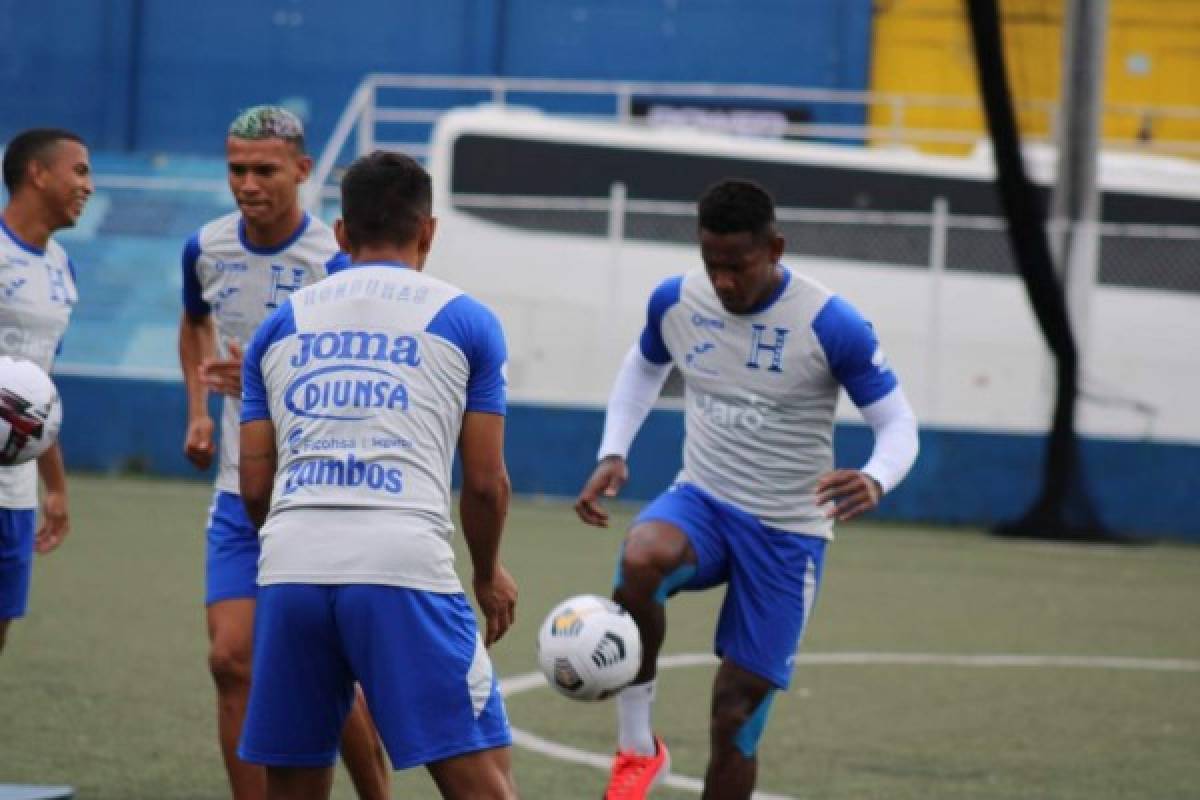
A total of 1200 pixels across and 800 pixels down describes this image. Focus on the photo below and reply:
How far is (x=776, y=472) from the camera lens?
7.34m

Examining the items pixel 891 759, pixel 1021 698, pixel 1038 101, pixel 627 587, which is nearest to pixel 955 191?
pixel 1038 101

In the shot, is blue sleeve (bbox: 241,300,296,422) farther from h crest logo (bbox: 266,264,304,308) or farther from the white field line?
the white field line

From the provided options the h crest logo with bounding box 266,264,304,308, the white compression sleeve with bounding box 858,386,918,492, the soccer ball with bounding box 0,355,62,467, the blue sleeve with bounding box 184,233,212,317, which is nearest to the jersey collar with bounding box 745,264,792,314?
the white compression sleeve with bounding box 858,386,918,492

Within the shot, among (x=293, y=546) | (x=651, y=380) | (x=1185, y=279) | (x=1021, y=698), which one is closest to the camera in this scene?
(x=293, y=546)

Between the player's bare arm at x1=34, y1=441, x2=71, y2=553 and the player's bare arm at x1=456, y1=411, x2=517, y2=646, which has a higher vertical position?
the player's bare arm at x1=456, y1=411, x2=517, y2=646

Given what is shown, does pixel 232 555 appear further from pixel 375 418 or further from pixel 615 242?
pixel 615 242

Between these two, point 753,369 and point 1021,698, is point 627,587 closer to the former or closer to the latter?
point 753,369

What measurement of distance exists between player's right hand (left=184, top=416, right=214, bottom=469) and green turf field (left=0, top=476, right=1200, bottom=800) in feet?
3.83

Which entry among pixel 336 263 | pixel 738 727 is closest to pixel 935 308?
pixel 738 727

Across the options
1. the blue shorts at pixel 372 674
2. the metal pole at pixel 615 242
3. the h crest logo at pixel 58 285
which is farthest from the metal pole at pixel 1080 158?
the blue shorts at pixel 372 674

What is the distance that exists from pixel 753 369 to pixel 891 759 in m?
2.16

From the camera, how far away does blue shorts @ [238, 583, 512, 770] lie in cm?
498

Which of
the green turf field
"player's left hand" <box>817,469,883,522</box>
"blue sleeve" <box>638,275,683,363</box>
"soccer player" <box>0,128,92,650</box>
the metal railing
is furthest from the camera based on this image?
the metal railing

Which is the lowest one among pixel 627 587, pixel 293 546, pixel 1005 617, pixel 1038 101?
pixel 1005 617
